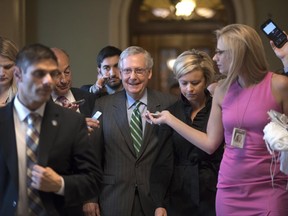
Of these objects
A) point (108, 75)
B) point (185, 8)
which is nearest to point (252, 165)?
point (108, 75)

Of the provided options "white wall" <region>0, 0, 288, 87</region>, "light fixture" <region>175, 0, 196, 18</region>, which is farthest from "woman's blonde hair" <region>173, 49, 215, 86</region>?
"light fixture" <region>175, 0, 196, 18</region>

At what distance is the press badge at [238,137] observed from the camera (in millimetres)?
2436

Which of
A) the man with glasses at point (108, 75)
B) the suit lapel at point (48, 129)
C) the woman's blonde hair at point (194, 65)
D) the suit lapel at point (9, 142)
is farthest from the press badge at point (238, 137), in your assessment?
the man with glasses at point (108, 75)

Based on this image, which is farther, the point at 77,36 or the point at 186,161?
the point at 77,36

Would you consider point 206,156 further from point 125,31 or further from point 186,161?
point 125,31

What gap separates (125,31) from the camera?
22.4 ft

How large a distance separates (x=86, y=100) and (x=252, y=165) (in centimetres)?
128

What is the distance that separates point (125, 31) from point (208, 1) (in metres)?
1.31

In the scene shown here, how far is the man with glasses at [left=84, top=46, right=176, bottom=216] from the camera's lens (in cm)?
298

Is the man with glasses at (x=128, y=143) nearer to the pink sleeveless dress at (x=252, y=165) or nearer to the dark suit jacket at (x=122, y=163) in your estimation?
the dark suit jacket at (x=122, y=163)

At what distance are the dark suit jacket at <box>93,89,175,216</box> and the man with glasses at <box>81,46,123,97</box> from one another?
2.25 ft

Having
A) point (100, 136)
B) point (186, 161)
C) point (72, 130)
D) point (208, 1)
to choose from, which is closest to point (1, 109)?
point (72, 130)

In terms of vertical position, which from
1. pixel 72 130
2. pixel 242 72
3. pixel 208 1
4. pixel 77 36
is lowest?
pixel 72 130

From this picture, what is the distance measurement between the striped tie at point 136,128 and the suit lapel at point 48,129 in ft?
2.89
